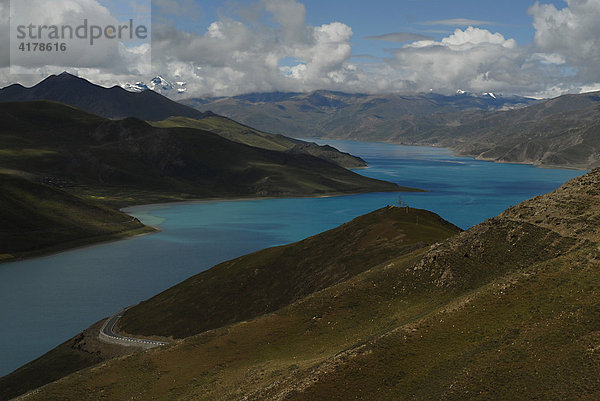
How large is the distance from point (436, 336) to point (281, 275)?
64.0 meters

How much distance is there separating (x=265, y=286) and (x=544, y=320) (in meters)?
69.2

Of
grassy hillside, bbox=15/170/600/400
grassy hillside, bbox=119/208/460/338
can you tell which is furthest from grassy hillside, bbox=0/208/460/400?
grassy hillside, bbox=15/170/600/400

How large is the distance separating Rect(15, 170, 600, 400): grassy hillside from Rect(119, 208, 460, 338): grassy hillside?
22.3m

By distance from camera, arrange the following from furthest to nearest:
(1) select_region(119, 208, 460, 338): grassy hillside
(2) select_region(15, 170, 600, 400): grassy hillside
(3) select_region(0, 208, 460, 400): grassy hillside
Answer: (1) select_region(119, 208, 460, 338): grassy hillside → (3) select_region(0, 208, 460, 400): grassy hillside → (2) select_region(15, 170, 600, 400): grassy hillside

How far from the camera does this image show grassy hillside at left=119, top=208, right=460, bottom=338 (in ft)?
323

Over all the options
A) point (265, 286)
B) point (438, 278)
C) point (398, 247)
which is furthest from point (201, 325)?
point (438, 278)

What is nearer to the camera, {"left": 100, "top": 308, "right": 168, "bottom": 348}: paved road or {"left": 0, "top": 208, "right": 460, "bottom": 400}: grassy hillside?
{"left": 0, "top": 208, "right": 460, "bottom": 400}: grassy hillside

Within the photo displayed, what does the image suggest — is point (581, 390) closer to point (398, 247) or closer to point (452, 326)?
point (452, 326)

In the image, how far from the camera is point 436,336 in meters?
48.4

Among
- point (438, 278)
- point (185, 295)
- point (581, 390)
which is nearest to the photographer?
point (581, 390)

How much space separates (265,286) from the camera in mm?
107812

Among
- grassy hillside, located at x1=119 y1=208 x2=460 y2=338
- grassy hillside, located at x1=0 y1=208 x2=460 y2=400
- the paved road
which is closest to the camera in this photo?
grassy hillside, located at x1=0 y1=208 x2=460 y2=400

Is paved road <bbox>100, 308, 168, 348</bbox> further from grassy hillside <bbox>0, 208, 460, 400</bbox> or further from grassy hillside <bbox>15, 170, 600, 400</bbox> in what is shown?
grassy hillside <bbox>15, 170, 600, 400</bbox>

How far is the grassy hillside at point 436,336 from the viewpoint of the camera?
137 ft
